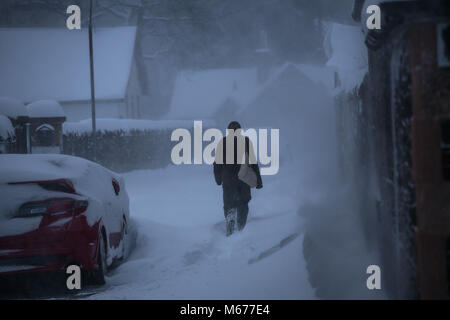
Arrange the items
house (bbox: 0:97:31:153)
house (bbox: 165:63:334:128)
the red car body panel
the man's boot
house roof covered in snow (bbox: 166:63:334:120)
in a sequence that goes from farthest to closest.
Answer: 1. house roof covered in snow (bbox: 166:63:334:120)
2. house (bbox: 165:63:334:128)
3. house (bbox: 0:97:31:153)
4. the man's boot
5. the red car body panel

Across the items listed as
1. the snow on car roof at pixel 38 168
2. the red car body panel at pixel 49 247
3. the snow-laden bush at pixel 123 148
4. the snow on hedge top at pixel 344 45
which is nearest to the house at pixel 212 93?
the snow-laden bush at pixel 123 148

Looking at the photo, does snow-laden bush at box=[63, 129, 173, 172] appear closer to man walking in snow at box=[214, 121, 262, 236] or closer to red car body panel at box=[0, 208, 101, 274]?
man walking in snow at box=[214, 121, 262, 236]

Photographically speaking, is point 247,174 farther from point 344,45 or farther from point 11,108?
point 344,45

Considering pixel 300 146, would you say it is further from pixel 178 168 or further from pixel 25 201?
pixel 25 201

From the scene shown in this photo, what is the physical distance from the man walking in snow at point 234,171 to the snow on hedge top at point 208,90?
34524 millimetres

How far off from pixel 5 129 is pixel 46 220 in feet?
20.4

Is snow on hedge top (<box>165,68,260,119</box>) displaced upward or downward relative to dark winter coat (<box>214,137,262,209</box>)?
upward

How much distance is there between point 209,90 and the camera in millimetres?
43875

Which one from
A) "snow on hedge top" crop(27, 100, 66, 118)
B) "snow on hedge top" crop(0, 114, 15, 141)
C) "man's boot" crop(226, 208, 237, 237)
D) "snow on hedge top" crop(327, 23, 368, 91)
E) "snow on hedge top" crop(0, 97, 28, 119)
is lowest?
"man's boot" crop(226, 208, 237, 237)

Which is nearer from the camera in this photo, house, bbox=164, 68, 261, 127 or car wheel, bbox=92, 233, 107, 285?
car wheel, bbox=92, 233, 107, 285

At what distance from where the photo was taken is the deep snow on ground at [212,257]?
4.75 m

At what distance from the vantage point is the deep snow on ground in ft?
15.6

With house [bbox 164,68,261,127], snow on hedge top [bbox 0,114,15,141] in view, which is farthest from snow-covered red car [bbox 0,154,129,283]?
house [bbox 164,68,261,127]

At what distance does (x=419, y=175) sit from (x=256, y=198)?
922 centimetres
